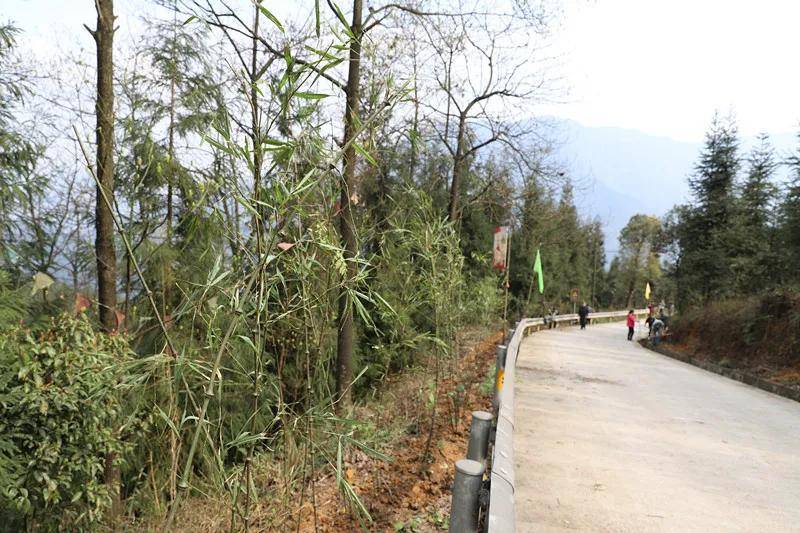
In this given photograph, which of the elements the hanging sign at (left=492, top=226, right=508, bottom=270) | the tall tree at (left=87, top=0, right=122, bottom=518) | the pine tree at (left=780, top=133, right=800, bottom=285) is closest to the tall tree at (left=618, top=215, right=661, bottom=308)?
the pine tree at (left=780, top=133, right=800, bottom=285)

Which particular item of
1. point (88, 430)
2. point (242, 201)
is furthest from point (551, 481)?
point (242, 201)

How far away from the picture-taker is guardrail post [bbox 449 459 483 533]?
249cm

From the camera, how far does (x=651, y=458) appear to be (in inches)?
210

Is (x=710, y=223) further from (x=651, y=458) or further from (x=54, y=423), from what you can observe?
(x=54, y=423)

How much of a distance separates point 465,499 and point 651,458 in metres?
3.77

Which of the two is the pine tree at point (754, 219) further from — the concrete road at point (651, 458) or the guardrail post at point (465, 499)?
the guardrail post at point (465, 499)

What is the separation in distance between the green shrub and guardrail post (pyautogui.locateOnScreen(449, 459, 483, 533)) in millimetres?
2079

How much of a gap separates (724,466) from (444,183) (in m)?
15.5

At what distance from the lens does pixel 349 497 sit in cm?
190

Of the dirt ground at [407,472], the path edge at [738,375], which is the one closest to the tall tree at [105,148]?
the dirt ground at [407,472]

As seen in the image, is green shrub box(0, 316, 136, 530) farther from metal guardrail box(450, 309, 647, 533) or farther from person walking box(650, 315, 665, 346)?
person walking box(650, 315, 665, 346)

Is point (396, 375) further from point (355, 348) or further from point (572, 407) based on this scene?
point (572, 407)

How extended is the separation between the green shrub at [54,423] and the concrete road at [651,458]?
120 inches

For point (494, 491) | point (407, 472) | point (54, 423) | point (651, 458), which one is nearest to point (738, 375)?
point (651, 458)
